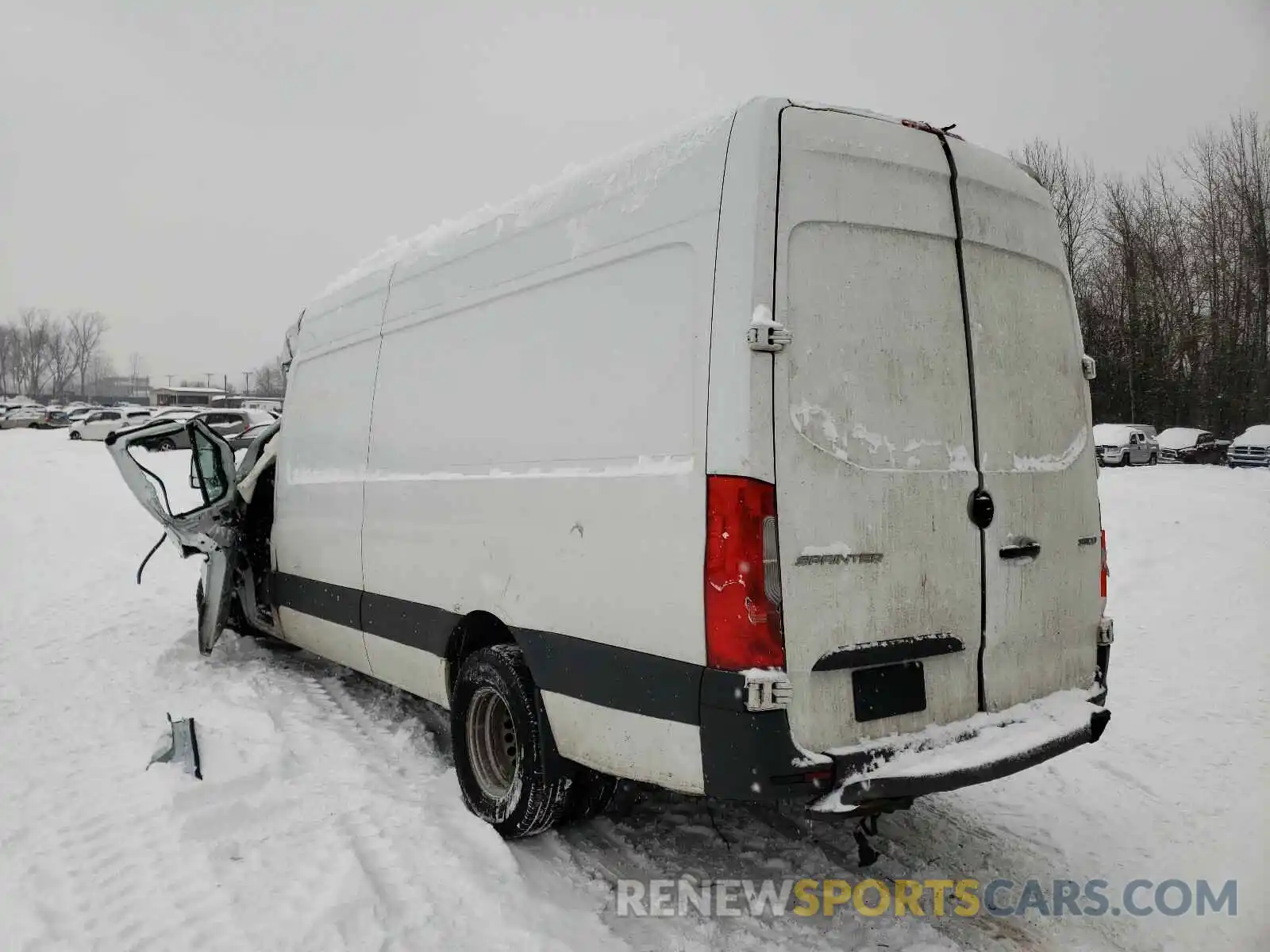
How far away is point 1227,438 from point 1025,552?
36.2 meters

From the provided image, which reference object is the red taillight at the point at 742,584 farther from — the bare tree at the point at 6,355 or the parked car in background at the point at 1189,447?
the bare tree at the point at 6,355

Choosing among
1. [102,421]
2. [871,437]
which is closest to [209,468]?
[871,437]

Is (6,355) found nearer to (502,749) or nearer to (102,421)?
(102,421)

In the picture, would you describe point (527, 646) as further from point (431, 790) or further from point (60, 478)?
point (60, 478)

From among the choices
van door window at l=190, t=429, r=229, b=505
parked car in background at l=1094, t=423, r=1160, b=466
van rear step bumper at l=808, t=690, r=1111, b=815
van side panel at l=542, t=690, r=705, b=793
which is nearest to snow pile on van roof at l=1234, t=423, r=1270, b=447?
parked car in background at l=1094, t=423, r=1160, b=466

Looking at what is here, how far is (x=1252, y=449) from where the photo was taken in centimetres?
2486

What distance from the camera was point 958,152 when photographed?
10.8 feet

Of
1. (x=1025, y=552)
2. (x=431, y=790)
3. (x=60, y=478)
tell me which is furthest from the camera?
(x=60, y=478)

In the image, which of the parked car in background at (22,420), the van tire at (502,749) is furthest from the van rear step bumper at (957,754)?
the parked car in background at (22,420)

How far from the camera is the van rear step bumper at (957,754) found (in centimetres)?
271

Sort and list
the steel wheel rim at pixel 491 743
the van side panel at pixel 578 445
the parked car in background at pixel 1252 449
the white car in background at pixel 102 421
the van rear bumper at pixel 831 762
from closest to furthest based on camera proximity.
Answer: the van rear bumper at pixel 831 762
the van side panel at pixel 578 445
the steel wheel rim at pixel 491 743
the parked car in background at pixel 1252 449
the white car in background at pixel 102 421

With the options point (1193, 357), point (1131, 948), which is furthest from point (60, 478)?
point (1193, 357)

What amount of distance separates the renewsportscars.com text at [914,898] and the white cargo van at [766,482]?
576 mm

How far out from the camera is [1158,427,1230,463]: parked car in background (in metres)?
30.7
